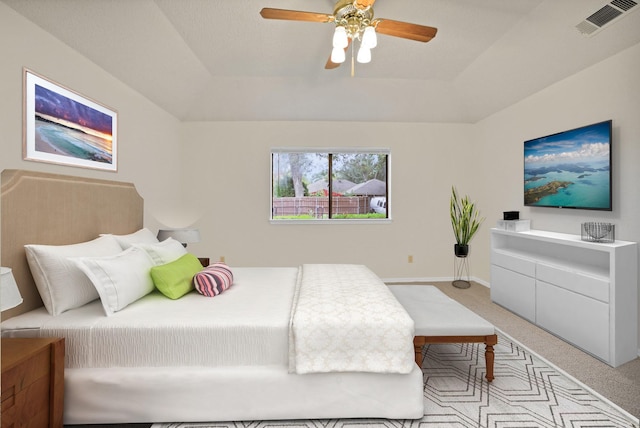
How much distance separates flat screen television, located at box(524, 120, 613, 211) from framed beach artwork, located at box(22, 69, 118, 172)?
14.1ft

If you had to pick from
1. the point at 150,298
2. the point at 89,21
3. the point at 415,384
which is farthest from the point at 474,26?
the point at 150,298

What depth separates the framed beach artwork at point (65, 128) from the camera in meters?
2.11

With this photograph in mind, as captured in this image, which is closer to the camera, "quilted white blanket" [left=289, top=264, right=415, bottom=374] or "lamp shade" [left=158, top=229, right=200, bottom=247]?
"quilted white blanket" [left=289, top=264, right=415, bottom=374]

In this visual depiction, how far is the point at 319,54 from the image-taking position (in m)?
3.42

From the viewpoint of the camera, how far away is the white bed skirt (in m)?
1.71

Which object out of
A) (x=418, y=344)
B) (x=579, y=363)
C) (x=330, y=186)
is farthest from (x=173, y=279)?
(x=330, y=186)

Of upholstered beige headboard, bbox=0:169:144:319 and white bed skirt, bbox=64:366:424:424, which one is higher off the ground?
upholstered beige headboard, bbox=0:169:144:319

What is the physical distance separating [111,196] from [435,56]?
3522 millimetres

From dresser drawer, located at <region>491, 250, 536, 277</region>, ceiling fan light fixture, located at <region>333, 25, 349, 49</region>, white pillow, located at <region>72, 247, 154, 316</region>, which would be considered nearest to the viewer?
white pillow, located at <region>72, 247, 154, 316</region>

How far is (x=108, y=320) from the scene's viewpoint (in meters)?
1.78

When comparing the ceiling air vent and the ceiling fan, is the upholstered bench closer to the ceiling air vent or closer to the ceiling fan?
the ceiling fan

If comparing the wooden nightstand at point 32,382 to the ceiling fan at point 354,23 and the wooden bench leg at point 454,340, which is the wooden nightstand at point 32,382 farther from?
the ceiling fan at point 354,23

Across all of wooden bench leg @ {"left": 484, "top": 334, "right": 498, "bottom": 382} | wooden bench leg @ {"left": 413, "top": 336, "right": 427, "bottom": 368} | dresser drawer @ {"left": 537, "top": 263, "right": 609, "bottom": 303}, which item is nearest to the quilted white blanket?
wooden bench leg @ {"left": 413, "top": 336, "right": 427, "bottom": 368}

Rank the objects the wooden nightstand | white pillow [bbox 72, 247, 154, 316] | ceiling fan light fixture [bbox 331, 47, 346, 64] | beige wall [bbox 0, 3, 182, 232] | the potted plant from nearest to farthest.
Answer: the wooden nightstand → white pillow [bbox 72, 247, 154, 316] → beige wall [bbox 0, 3, 182, 232] → ceiling fan light fixture [bbox 331, 47, 346, 64] → the potted plant
